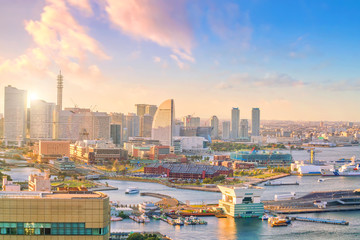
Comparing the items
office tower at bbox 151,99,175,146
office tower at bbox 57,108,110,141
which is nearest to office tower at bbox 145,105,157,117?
office tower at bbox 57,108,110,141

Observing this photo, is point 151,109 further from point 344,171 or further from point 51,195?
point 51,195

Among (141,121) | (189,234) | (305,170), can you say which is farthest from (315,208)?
(141,121)

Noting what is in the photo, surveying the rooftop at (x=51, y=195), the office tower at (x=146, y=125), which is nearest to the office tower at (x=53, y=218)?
the rooftop at (x=51, y=195)

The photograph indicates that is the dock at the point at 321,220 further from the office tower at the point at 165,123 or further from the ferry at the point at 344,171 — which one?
the office tower at the point at 165,123

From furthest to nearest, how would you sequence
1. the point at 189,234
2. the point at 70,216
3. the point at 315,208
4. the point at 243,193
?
the point at 315,208 → the point at 243,193 → the point at 189,234 → the point at 70,216

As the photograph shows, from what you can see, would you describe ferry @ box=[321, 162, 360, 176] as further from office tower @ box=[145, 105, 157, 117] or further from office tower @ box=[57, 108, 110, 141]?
office tower @ box=[145, 105, 157, 117]

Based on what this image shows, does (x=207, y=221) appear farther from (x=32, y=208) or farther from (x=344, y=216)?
(x=32, y=208)
